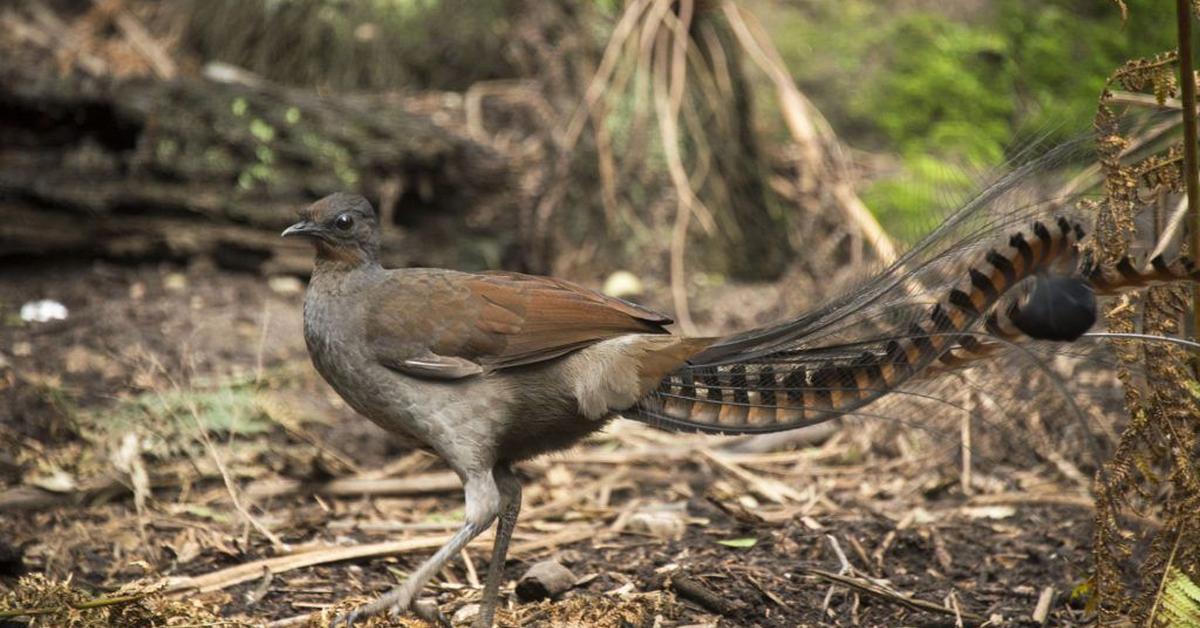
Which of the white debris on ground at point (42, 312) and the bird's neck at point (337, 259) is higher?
the bird's neck at point (337, 259)

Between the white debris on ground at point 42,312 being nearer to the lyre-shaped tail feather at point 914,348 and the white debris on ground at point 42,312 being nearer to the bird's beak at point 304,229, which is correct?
the bird's beak at point 304,229

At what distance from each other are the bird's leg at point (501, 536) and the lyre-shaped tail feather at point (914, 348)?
0.52m

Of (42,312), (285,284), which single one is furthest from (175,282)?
(42,312)

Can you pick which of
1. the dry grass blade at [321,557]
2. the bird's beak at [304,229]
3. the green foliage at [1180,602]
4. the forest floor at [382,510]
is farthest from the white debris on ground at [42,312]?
the green foliage at [1180,602]

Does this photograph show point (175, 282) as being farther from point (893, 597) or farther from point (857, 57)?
point (857, 57)

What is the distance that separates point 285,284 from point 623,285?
1.98 metres

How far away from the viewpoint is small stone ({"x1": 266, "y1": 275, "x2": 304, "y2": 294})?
6.97 meters

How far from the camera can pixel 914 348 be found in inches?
141

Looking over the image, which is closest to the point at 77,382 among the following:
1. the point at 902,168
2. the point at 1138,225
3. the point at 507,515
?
the point at 507,515

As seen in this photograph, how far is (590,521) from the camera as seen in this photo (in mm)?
5047

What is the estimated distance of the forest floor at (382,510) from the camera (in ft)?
13.3

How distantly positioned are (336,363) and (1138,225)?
256 cm

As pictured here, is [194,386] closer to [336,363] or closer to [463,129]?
[336,363]

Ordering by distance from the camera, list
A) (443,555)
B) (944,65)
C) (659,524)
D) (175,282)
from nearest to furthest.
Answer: (443,555) < (659,524) < (175,282) < (944,65)
